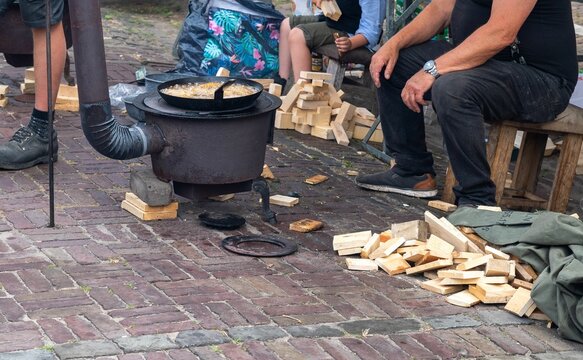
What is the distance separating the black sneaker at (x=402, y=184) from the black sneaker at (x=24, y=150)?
1807 millimetres

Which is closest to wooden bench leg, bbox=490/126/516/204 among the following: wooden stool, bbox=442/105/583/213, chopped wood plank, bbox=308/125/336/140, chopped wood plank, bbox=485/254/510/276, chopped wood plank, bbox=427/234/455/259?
wooden stool, bbox=442/105/583/213

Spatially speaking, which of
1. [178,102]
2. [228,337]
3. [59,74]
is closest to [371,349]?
[228,337]

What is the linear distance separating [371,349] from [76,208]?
Result: 203 cm

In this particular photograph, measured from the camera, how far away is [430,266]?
4.63m

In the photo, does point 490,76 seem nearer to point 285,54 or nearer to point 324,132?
point 324,132

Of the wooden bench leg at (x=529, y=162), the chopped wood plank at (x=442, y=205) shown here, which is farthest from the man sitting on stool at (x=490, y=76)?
the wooden bench leg at (x=529, y=162)

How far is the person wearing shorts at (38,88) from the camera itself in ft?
18.8

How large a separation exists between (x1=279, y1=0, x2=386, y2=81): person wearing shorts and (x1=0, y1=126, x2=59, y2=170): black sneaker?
231 cm

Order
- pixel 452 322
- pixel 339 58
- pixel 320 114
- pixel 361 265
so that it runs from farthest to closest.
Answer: pixel 339 58 → pixel 320 114 → pixel 361 265 → pixel 452 322

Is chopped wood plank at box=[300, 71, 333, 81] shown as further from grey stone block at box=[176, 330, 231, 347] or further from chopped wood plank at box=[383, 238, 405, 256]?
grey stone block at box=[176, 330, 231, 347]

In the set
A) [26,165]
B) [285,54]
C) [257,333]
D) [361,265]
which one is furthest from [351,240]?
[285,54]

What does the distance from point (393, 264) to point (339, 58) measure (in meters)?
2.93

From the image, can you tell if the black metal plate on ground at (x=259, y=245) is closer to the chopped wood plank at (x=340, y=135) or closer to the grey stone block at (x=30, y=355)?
the grey stone block at (x=30, y=355)

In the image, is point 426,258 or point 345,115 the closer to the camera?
point 426,258
